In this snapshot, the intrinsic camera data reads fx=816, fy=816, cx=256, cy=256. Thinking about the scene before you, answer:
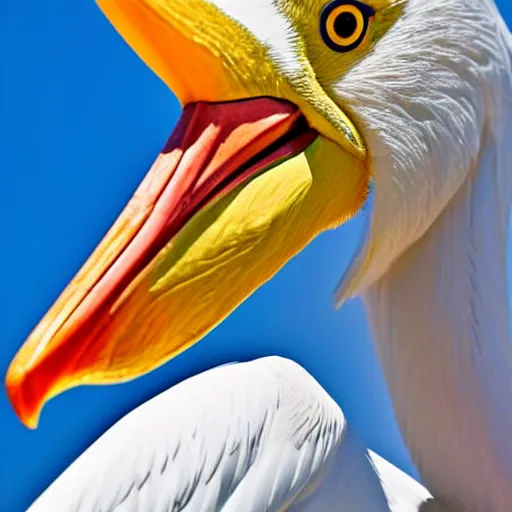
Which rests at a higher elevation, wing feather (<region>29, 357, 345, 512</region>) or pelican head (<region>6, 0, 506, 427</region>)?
pelican head (<region>6, 0, 506, 427</region>)

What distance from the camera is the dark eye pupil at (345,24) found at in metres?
0.93

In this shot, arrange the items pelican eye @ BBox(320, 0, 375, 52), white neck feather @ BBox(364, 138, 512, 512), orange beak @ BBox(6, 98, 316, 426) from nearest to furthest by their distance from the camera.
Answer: orange beak @ BBox(6, 98, 316, 426) → pelican eye @ BBox(320, 0, 375, 52) → white neck feather @ BBox(364, 138, 512, 512)

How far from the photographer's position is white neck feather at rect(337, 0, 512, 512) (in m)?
0.95

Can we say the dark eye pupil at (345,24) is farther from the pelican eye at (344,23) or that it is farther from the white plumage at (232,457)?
the white plumage at (232,457)

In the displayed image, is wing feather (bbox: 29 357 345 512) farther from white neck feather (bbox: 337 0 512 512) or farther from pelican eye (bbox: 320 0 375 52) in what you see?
pelican eye (bbox: 320 0 375 52)

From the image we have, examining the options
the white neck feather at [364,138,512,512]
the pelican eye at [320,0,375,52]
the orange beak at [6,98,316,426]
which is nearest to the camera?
the orange beak at [6,98,316,426]

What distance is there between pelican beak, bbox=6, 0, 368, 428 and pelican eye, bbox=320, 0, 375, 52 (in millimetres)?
90

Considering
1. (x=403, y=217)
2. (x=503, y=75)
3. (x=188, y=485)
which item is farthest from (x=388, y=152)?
(x=188, y=485)

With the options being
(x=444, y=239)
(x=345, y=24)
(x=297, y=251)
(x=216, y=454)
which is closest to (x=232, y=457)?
(x=216, y=454)

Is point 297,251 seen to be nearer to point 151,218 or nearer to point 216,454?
point 151,218

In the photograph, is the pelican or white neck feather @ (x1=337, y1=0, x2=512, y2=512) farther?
white neck feather @ (x1=337, y1=0, x2=512, y2=512)

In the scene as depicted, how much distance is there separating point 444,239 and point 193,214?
1.22 feet

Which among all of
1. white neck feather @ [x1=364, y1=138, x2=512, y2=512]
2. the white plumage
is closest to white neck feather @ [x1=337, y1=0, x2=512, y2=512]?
white neck feather @ [x1=364, y1=138, x2=512, y2=512]

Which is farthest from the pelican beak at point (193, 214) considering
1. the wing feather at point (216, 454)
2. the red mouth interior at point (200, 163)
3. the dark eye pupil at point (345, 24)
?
the wing feather at point (216, 454)
